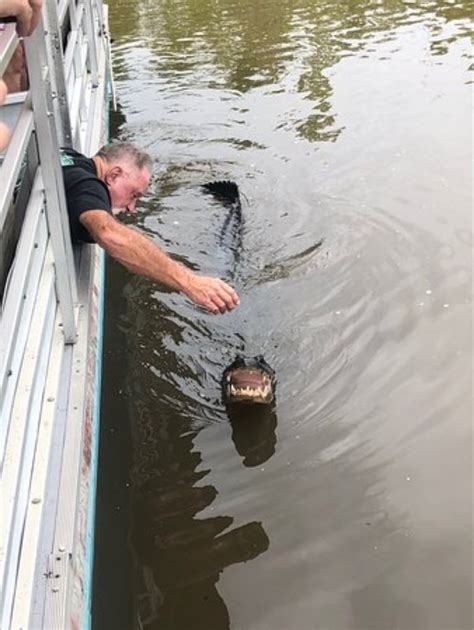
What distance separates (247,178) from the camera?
717 cm

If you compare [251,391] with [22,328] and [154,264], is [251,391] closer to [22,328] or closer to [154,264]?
[154,264]

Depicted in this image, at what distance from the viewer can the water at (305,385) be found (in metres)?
3.22

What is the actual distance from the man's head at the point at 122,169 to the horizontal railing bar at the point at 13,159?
1.40 meters

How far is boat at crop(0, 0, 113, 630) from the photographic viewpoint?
219 cm

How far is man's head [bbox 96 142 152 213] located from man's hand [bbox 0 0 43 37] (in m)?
1.93

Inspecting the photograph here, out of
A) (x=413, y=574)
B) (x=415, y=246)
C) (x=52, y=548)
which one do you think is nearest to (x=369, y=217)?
(x=415, y=246)

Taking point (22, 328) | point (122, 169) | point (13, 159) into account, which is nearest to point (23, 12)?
point (13, 159)

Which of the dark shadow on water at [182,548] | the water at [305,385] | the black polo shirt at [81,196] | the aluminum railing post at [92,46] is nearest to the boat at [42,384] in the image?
the black polo shirt at [81,196]

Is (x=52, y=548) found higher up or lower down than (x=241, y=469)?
higher up

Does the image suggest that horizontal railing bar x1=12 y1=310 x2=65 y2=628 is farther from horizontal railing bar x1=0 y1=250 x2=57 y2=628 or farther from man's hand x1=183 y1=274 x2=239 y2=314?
man's hand x1=183 y1=274 x2=239 y2=314

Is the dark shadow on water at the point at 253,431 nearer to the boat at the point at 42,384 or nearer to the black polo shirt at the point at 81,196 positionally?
the boat at the point at 42,384

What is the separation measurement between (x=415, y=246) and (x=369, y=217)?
63cm

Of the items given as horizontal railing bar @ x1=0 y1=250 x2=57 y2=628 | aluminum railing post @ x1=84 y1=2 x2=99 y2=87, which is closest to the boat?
horizontal railing bar @ x1=0 y1=250 x2=57 y2=628

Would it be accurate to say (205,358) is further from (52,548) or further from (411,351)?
(52,548)
